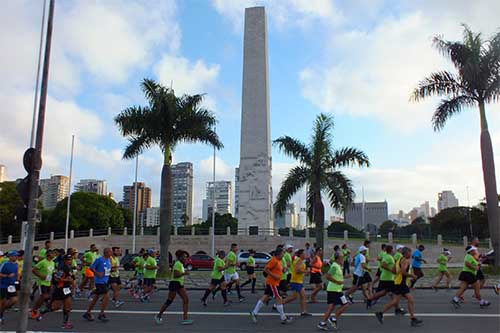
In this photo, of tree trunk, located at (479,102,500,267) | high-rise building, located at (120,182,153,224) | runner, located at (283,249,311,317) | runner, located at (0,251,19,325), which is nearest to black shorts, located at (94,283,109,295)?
runner, located at (0,251,19,325)

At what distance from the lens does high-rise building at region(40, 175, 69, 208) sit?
104 m

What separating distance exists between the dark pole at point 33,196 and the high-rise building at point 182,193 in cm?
10885

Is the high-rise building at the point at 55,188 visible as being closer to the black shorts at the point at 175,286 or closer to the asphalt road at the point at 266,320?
the asphalt road at the point at 266,320

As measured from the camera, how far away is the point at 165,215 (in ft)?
75.4

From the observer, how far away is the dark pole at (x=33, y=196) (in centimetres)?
816

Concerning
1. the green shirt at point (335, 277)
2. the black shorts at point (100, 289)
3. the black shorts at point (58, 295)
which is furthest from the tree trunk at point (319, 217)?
the black shorts at point (58, 295)

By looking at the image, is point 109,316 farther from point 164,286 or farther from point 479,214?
point 479,214

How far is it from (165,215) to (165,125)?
4.52m

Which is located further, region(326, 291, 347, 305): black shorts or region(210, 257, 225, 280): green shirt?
region(210, 257, 225, 280): green shirt

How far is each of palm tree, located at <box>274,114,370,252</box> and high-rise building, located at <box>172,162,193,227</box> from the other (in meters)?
94.2

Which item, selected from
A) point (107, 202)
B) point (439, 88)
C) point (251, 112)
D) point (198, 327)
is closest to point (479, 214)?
point (251, 112)

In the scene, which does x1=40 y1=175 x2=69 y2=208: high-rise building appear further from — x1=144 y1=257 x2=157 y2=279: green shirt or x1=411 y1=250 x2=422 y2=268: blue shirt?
x1=411 y1=250 x2=422 y2=268: blue shirt

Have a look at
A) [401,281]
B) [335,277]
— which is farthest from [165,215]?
[401,281]

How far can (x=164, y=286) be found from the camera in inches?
792
